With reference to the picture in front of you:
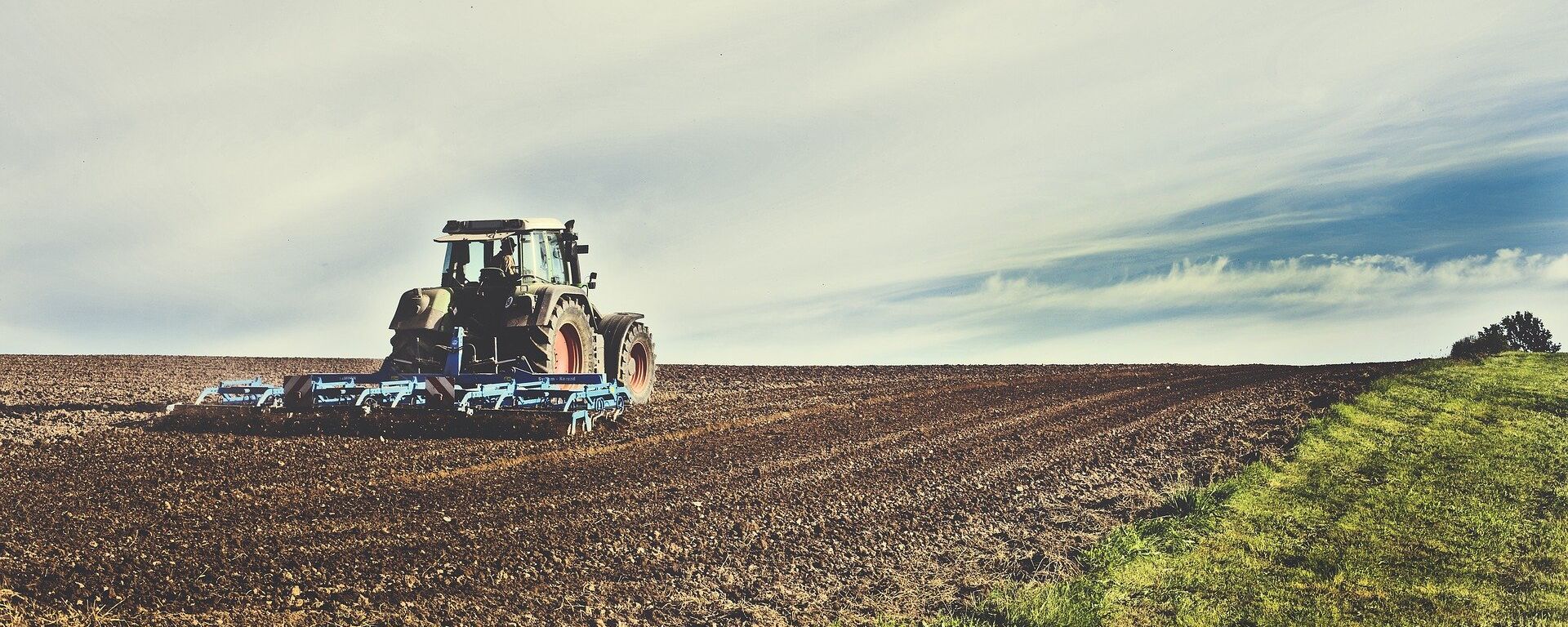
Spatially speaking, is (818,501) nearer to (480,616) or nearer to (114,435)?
(480,616)

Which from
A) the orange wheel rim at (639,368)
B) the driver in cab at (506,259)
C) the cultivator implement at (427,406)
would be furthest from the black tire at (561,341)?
the orange wheel rim at (639,368)

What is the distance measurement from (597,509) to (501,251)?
644cm

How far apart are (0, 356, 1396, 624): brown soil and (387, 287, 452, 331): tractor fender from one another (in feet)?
6.24

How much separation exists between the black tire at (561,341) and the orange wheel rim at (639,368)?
116 centimetres

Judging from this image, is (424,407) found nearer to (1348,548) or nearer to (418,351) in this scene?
(418,351)

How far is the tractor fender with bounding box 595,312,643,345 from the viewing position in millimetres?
14188

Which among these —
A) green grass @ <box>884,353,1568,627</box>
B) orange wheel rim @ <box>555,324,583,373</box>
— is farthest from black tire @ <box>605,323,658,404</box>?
green grass @ <box>884,353,1568,627</box>

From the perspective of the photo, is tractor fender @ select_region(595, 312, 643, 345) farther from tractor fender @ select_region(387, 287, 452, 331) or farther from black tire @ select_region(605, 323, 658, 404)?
tractor fender @ select_region(387, 287, 452, 331)

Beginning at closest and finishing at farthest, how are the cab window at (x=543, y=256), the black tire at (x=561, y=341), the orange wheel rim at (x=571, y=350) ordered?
the black tire at (x=561, y=341)
the cab window at (x=543, y=256)
the orange wheel rim at (x=571, y=350)

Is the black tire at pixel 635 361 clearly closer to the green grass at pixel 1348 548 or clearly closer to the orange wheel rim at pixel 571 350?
the orange wheel rim at pixel 571 350

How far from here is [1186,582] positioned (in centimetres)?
656

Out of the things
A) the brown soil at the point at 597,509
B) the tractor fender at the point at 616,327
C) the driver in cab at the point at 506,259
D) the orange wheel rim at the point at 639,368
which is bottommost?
the brown soil at the point at 597,509

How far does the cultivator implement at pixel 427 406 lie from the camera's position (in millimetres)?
11516

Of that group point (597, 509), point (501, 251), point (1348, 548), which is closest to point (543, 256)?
point (501, 251)
